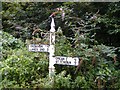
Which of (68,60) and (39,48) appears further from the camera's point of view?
(39,48)

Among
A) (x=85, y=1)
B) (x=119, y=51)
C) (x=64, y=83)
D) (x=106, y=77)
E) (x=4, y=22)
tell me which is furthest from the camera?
(x=4, y=22)

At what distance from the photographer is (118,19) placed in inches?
152

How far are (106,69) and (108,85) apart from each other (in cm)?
21

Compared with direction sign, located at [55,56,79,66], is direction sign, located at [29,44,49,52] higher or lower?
higher

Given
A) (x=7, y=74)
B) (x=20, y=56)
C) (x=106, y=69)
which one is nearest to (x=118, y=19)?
(x=106, y=69)

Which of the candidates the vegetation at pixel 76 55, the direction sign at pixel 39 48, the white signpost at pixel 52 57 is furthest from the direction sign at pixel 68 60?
the direction sign at pixel 39 48

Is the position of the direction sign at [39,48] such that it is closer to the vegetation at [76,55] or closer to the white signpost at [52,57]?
the white signpost at [52,57]

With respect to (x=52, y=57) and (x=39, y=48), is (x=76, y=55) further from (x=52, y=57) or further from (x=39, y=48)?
(x=39, y=48)

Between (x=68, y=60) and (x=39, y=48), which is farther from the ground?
(x=39, y=48)

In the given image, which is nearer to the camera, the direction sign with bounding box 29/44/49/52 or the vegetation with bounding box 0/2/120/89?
the vegetation with bounding box 0/2/120/89

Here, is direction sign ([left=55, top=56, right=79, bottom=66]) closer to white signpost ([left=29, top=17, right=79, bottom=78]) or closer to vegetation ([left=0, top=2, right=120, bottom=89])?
white signpost ([left=29, top=17, right=79, bottom=78])

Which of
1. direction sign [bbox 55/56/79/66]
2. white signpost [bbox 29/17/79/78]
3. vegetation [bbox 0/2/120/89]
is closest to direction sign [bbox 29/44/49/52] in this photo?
white signpost [bbox 29/17/79/78]

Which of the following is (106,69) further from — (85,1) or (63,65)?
(85,1)

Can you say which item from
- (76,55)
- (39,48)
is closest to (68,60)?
(76,55)
